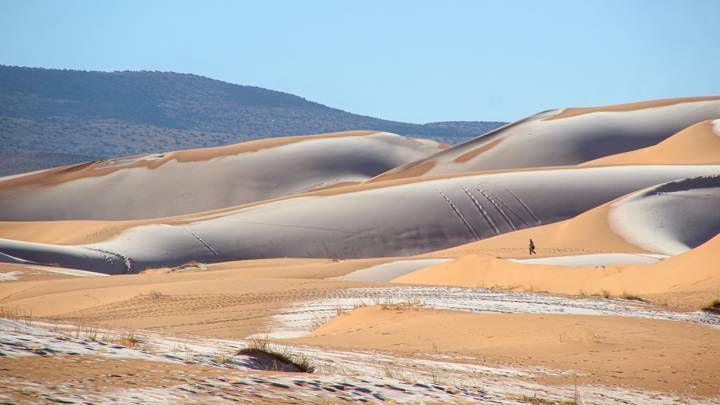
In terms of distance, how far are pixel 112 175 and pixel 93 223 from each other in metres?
27.7

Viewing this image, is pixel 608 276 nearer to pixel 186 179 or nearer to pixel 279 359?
pixel 279 359

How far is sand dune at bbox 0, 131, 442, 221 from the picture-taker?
77312mm

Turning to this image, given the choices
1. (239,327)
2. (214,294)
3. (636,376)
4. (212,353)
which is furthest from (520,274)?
(212,353)

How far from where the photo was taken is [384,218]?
51.7m

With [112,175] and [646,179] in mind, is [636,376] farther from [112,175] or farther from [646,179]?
[112,175]

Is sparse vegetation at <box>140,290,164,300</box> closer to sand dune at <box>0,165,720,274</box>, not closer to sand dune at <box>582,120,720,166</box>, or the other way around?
sand dune at <box>0,165,720,274</box>

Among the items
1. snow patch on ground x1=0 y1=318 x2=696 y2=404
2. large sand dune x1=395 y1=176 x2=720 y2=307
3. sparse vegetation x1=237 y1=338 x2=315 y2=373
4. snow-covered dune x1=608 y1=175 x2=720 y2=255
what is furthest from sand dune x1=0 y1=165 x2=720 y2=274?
sparse vegetation x1=237 y1=338 x2=315 y2=373

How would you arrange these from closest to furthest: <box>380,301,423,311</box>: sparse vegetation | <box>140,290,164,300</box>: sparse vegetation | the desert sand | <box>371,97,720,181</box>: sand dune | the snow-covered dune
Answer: the desert sand < <box>380,301,423,311</box>: sparse vegetation < <box>140,290,164,300</box>: sparse vegetation < the snow-covered dune < <box>371,97,720,181</box>: sand dune

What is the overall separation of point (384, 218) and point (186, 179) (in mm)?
32970

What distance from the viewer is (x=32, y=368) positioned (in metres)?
6.26

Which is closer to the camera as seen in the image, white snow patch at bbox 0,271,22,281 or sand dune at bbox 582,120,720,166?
white snow patch at bbox 0,271,22,281

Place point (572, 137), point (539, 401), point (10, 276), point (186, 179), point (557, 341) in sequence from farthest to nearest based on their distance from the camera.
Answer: point (186, 179)
point (572, 137)
point (10, 276)
point (557, 341)
point (539, 401)

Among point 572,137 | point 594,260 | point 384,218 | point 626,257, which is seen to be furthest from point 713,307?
point 572,137

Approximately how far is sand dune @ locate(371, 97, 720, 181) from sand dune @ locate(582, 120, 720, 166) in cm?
932
